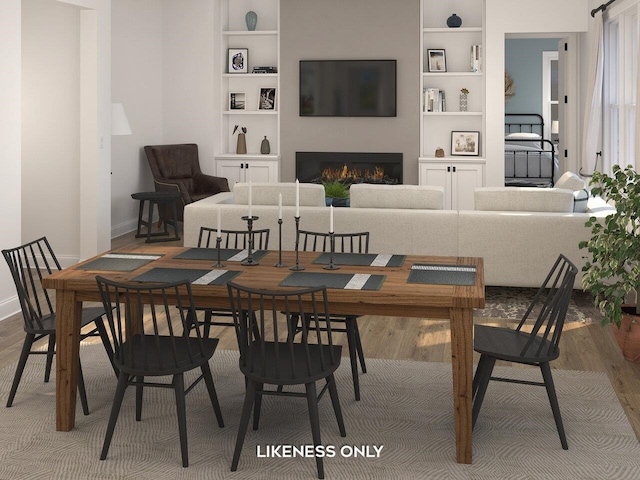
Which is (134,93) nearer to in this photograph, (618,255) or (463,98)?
(463,98)

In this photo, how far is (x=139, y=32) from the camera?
32.6ft

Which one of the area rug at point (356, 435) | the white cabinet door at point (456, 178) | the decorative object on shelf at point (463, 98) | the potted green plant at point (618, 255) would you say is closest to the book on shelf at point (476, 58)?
the decorative object on shelf at point (463, 98)

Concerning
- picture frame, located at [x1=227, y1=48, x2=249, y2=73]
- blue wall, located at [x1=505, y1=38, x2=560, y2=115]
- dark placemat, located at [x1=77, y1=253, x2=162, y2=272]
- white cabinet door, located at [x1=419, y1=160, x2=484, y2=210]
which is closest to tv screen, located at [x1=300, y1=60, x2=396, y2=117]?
picture frame, located at [x1=227, y1=48, x2=249, y2=73]

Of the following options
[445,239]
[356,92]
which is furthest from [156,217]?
[445,239]

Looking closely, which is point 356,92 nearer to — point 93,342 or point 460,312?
point 93,342

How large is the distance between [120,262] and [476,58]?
717cm

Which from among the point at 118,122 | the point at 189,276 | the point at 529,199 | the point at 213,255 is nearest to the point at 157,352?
the point at 189,276

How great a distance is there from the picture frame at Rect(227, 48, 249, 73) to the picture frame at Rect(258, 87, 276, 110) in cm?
36

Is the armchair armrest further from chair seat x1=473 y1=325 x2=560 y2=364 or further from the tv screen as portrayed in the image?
chair seat x1=473 y1=325 x2=560 y2=364

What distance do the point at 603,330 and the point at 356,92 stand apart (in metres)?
5.87

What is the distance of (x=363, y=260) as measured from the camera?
4.21 m

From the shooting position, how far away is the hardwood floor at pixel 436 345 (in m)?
4.64

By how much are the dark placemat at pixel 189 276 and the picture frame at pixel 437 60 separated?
7129 mm

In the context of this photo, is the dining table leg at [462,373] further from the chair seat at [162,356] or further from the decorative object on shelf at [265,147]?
the decorative object on shelf at [265,147]
